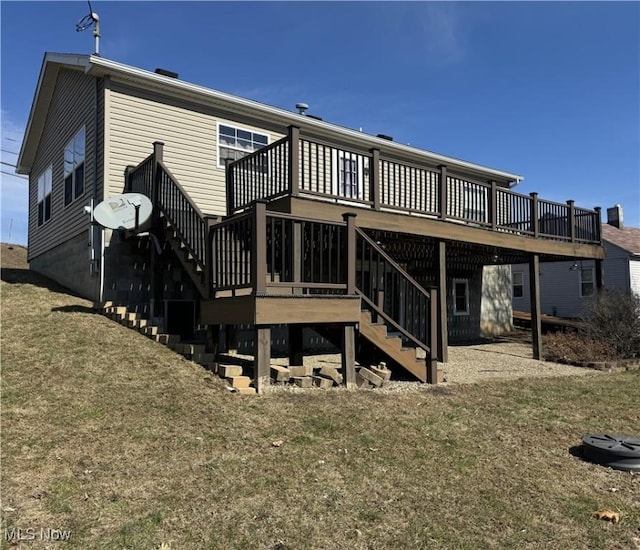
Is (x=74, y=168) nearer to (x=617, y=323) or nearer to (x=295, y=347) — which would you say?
(x=295, y=347)

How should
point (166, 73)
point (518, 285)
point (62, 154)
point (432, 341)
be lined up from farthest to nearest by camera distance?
1. point (518, 285)
2. point (62, 154)
3. point (166, 73)
4. point (432, 341)

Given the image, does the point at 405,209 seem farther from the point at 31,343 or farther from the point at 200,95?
the point at 31,343

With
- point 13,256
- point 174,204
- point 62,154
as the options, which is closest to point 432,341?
point 174,204

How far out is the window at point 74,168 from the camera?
38.5 ft

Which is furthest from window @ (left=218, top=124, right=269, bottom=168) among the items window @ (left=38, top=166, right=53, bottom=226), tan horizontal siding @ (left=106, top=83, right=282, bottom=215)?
window @ (left=38, top=166, right=53, bottom=226)

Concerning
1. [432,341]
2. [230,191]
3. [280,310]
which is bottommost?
[432,341]

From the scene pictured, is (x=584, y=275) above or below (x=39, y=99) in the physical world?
below

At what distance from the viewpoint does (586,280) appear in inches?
972

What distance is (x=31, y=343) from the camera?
7090 mm

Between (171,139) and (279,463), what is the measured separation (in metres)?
8.36

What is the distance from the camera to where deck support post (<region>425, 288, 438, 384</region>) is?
790 centimetres

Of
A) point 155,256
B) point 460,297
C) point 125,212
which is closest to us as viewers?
point 125,212

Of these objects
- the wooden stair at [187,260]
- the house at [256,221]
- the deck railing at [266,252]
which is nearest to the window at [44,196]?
the house at [256,221]

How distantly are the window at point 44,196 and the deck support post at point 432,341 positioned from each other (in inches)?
449
